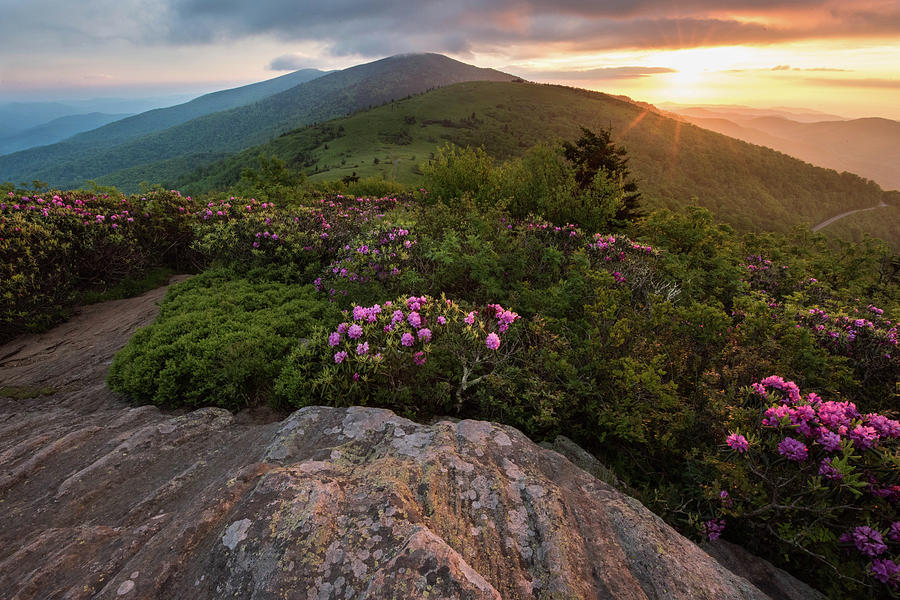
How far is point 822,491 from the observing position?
3152mm

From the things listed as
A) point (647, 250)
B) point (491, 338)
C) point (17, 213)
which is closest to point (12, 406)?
point (17, 213)

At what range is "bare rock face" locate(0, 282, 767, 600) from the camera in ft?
6.29

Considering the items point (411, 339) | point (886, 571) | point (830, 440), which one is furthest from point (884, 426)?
point (411, 339)

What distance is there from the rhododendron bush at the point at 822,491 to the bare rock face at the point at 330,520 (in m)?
1.09

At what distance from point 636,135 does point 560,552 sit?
160m

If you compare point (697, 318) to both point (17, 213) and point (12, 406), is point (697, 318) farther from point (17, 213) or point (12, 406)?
point (17, 213)

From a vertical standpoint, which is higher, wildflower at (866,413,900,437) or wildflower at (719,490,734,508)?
wildflower at (866,413,900,437)

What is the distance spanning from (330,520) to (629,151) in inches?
5311

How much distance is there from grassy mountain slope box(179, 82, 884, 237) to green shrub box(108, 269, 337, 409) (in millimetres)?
71907

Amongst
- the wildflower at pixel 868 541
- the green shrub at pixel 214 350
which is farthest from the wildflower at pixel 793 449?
the green shrub at pixel 214 350

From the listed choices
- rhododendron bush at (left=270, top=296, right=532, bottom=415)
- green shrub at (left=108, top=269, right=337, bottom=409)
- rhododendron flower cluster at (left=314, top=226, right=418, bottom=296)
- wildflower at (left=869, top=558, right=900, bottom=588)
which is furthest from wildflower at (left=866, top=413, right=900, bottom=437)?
green shrub at (left=108, top=269, right=337, bottom=409)

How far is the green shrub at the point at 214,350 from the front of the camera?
4926mm

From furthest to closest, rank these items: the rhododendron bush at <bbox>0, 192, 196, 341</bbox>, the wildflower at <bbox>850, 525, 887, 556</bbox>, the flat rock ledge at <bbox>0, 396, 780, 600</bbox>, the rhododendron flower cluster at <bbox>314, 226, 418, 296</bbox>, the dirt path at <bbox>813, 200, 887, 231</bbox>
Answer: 1. the dirt path at <bbox>813, 200, 887, 231</bbox>
2. the rhododendron bush at <bbox>0, 192, 196, 341</bbox>
3. the rhododendron flower cluster at <bbox>314, 226, 418, 296</bbox>
4. the wildflower at <bbox>850, 525, 887, 556</bbox>
5. the flat rock ledge at <bbox>0, 396, 780, 600</bbox>

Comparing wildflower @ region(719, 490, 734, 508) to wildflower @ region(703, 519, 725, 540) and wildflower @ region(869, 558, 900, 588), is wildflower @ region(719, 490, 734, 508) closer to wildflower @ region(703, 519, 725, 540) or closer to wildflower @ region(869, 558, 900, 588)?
wildflower @ region(703, 519, 725, 540)
